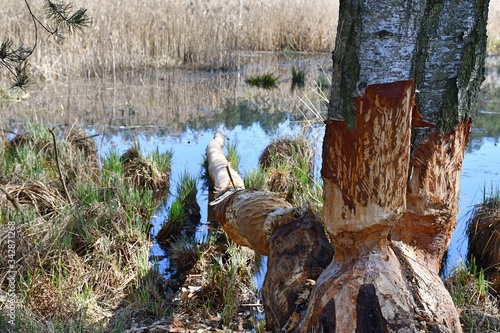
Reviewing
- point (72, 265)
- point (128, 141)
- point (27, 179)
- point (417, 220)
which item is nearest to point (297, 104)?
point (128, 141)

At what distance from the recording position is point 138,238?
388 cm

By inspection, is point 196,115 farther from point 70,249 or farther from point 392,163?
point 392,163

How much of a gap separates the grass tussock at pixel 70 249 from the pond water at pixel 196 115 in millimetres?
455

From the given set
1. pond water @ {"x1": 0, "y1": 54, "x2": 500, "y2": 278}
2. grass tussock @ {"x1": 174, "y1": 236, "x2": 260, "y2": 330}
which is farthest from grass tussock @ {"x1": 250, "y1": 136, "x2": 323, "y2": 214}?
grass tussock @ {"x1": 174, "y1": 236, "x2": 260, "y2": 330}

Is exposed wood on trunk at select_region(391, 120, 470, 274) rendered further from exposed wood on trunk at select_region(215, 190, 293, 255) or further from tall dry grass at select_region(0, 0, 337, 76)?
tall dry grass at select_region(0, 0, 337, 76)

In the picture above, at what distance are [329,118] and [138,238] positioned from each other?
218 centimetres

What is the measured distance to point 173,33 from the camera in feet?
39.0

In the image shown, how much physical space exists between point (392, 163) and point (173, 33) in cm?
1047

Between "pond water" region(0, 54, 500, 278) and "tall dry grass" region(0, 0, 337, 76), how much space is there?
0.40 meters

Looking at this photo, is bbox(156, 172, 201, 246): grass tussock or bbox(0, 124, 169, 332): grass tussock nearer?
bbox(0, 124, 169, 332): grass tussock

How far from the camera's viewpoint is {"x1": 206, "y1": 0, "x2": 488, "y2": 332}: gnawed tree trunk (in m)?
1.98

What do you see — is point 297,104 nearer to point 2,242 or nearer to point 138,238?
point 138,238

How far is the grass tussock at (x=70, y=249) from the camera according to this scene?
3.03 meters

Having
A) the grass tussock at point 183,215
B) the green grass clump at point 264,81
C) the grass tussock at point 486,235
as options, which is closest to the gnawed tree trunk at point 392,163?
the grass tussock at point 486,235
